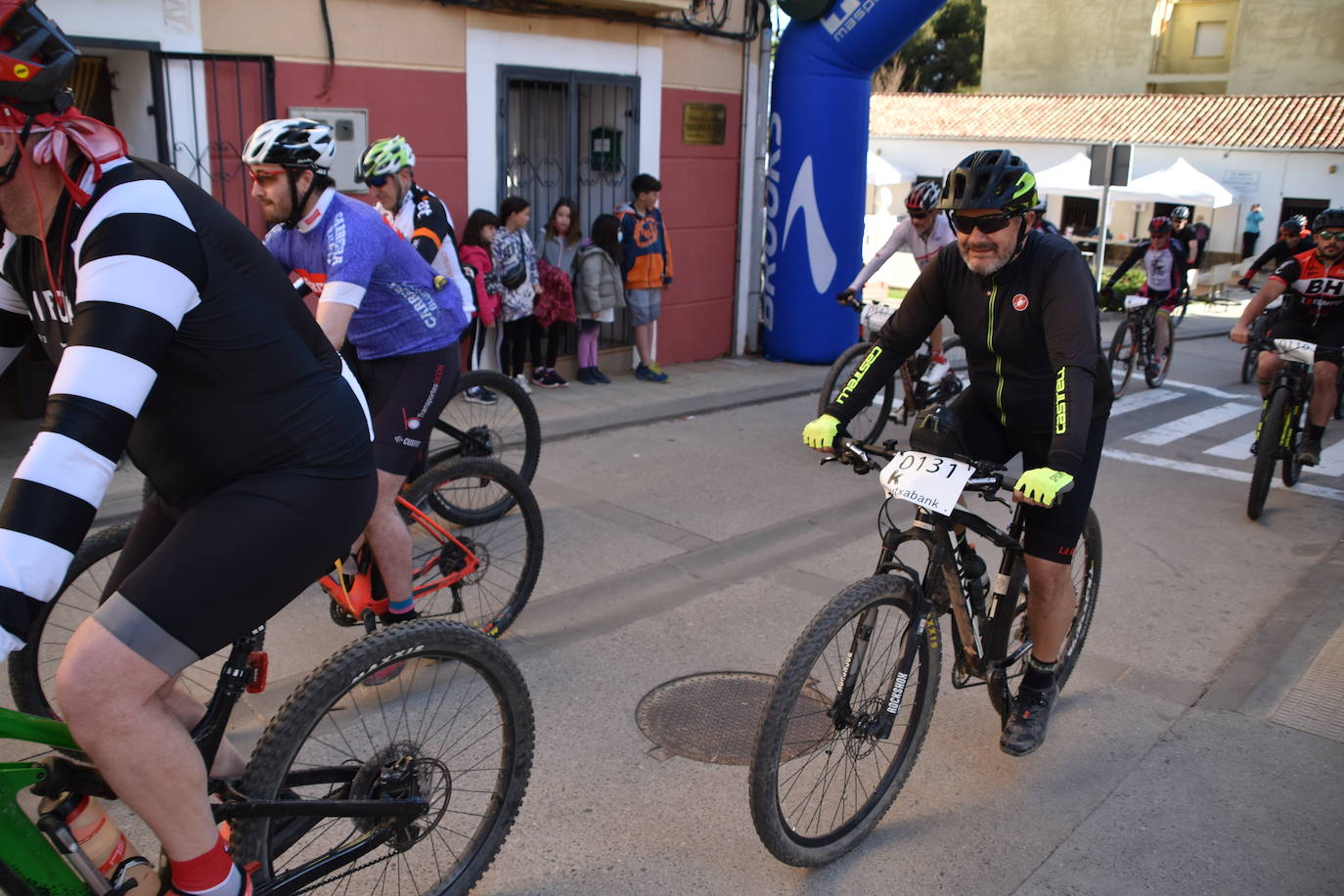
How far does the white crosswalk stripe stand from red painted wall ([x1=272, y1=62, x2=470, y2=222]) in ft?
20.0

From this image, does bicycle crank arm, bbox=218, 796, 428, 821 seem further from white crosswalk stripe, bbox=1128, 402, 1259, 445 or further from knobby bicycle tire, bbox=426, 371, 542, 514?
white crosswalk stripe, bbox=1128, 402, 1259, 445

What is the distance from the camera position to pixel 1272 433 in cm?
679

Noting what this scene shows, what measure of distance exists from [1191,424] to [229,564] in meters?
9.77

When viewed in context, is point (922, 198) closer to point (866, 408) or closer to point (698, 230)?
point (866, 408)

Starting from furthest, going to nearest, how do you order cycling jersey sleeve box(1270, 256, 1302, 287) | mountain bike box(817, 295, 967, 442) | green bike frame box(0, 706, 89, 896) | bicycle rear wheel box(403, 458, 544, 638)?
mountain bike box(817, 295, 967, 442)
cycling jersey sleeve box(1270, 256, 1302, 287)
bicycle rear wheel box(403, 458, 544, 638)
green bike frame box(0, 706, 89, 896)

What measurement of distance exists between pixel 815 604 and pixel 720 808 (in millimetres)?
1890

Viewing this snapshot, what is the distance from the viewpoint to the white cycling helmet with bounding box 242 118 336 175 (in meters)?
3.78

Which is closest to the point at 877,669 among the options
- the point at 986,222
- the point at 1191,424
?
the point at 986,222

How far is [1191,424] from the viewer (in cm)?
1024

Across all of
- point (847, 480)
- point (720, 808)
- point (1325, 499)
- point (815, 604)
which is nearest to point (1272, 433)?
point (1325, 499)

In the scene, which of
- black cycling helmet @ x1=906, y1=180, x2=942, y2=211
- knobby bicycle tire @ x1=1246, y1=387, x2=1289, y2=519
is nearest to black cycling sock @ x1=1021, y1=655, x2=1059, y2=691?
knobby bicycle tire @ x1=1246, y1=387, x2=1289, y2=519

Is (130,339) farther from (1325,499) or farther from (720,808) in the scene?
(1325,499)

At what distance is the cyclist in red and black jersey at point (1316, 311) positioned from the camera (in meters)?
6.93

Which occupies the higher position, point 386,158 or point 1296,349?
point 386,158
